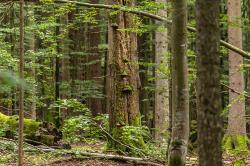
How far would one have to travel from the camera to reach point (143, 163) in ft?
25.5

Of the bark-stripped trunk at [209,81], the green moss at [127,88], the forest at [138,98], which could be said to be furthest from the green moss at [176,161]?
the green moss at [127,88]

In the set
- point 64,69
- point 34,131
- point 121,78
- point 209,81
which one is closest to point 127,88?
point 121,78

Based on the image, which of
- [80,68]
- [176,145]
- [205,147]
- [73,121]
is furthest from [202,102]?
[80,68]

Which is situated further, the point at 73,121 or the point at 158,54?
the point at 158,54

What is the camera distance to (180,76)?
5.13m

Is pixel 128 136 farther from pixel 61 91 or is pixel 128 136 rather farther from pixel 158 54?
pixel 61 91

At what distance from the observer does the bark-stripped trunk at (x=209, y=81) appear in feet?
10.4

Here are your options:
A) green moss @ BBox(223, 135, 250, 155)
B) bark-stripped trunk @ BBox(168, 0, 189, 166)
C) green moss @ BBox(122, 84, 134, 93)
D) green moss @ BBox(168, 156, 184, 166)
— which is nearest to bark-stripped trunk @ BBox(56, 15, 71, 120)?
green moss @ BBox(223, 135, 250, 155)

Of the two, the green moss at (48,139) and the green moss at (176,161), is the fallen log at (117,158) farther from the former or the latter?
the green moss at (48,139)

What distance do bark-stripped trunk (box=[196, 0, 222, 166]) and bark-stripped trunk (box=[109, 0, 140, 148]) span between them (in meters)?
5.80

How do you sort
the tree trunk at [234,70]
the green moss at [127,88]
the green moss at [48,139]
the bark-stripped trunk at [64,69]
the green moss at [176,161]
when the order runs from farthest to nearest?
the bark-stripped trunk at [64,69] < the tree trunk at [234,70] < the green moss at [48,139] < the green moss at [127,88] < the green moss at [176,161]

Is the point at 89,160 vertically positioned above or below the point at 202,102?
below

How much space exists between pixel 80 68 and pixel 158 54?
15.3 meters

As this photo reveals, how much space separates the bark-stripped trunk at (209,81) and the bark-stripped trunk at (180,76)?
6.21 feet
